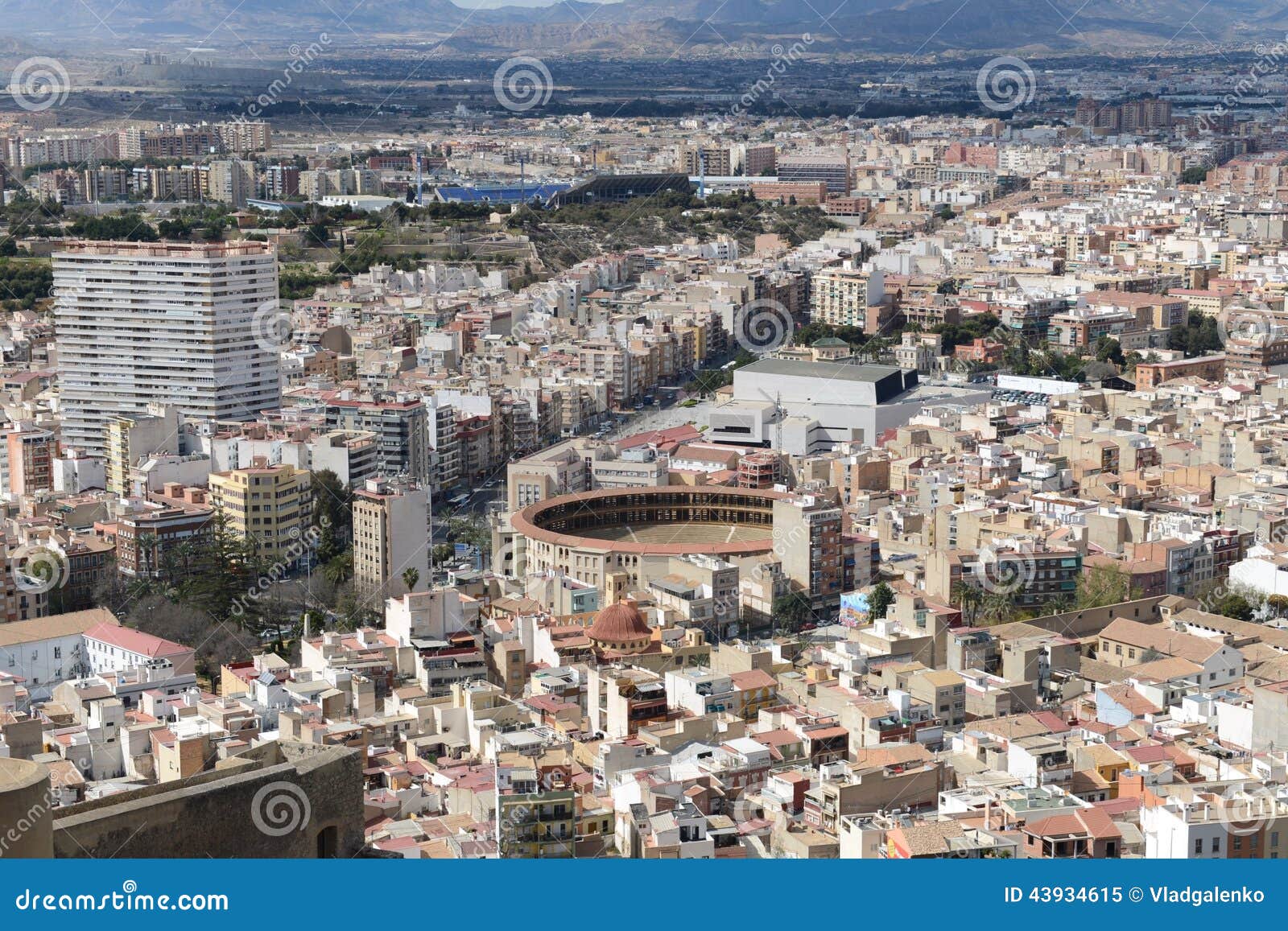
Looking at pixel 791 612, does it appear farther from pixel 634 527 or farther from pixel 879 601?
pixel 634 527

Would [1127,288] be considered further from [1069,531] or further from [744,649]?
[744,649]

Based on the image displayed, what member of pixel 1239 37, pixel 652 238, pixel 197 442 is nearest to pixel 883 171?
pixel 652 238

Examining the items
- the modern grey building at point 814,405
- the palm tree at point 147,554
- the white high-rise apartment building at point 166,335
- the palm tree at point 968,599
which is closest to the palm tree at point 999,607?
the palm tree at point 968,599

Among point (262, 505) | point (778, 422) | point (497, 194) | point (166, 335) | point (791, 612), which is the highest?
point (497, 194)

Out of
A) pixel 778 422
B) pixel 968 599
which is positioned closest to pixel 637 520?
pixel 778 422

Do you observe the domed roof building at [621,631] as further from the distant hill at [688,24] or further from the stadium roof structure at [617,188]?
the distant hill at [688,24]

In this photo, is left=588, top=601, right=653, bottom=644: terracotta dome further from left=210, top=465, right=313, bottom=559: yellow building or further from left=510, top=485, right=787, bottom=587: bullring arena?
left=210, top=465, right=313, bottom=559: yellow building

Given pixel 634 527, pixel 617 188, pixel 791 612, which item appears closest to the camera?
pixel 791 612
